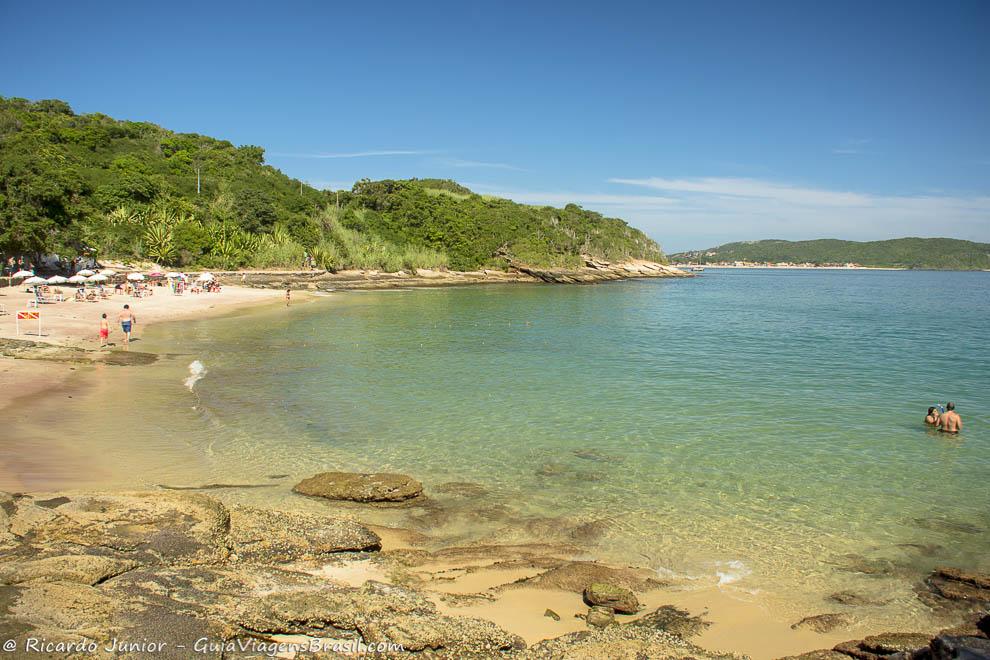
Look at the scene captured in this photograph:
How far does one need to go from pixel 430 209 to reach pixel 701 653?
96.2 meters

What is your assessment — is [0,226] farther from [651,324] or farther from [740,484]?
[740,484]

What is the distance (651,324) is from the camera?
126 feet

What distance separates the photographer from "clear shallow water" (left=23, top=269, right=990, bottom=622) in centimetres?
839

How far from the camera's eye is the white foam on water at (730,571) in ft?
23.9

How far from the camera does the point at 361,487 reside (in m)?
9.38

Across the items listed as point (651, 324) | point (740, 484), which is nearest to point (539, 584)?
point (740, 484)

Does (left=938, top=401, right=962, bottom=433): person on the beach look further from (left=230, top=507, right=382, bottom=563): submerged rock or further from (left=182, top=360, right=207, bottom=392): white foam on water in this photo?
(left=182, top=360, right=207, bottom=392): white foam on water

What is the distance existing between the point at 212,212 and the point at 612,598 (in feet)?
240

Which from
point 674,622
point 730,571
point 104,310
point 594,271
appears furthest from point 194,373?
point 594,271

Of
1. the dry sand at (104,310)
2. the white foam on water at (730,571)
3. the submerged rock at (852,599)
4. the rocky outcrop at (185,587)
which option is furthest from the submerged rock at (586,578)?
the dry sand at (104,310)

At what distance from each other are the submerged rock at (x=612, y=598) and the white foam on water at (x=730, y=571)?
149cm

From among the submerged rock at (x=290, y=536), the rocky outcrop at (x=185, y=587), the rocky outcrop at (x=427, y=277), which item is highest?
the rocky outcrop at (x=427, y=277)

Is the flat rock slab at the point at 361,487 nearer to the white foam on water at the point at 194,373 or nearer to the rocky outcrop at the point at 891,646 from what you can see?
the rocky outcrop at the point at 891,646

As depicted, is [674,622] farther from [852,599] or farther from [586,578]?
[852,599]
